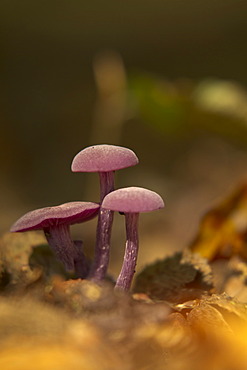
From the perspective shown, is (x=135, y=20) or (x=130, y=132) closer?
(x=130, y=132)

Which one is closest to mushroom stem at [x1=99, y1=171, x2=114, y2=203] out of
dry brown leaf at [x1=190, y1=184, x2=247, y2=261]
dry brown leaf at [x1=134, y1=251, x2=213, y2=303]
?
dry brown leaf at [x1=134, y1=251, x2=213, y2=303]

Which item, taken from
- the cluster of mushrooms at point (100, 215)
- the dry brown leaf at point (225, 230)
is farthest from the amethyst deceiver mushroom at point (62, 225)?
the dry brown leaf at point (225, 230)

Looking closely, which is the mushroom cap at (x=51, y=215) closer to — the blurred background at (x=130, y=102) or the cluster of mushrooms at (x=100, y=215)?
the cluster of mushrooms at (x=100, y=215)

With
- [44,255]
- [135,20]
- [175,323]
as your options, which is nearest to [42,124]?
[135,20]

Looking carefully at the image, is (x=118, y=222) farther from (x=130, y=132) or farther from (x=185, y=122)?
(x=130, y=132)

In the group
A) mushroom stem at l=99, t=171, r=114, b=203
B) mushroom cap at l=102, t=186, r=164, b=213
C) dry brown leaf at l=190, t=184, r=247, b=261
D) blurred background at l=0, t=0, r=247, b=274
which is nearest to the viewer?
mushroom cap at l=102, t=186, r=164, b=213

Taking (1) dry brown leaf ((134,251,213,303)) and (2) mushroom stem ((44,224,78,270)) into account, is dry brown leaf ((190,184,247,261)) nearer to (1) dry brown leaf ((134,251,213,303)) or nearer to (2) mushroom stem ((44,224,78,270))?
(1) dry brown leaf ((134,251,213,303))

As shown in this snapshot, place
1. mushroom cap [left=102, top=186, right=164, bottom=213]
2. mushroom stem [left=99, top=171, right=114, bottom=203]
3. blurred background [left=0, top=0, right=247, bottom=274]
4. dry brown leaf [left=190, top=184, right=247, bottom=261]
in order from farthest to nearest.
Result: blurred background [left=0, top=0, right=247, bottom=274] < dry brown leaf [left=190, top=184, right=247, bottom=261] < mushroom stem [left=99, top=171, right=114, bottom=203] < mushroom cap [left=102, top=186, right=164, bottom=213]
